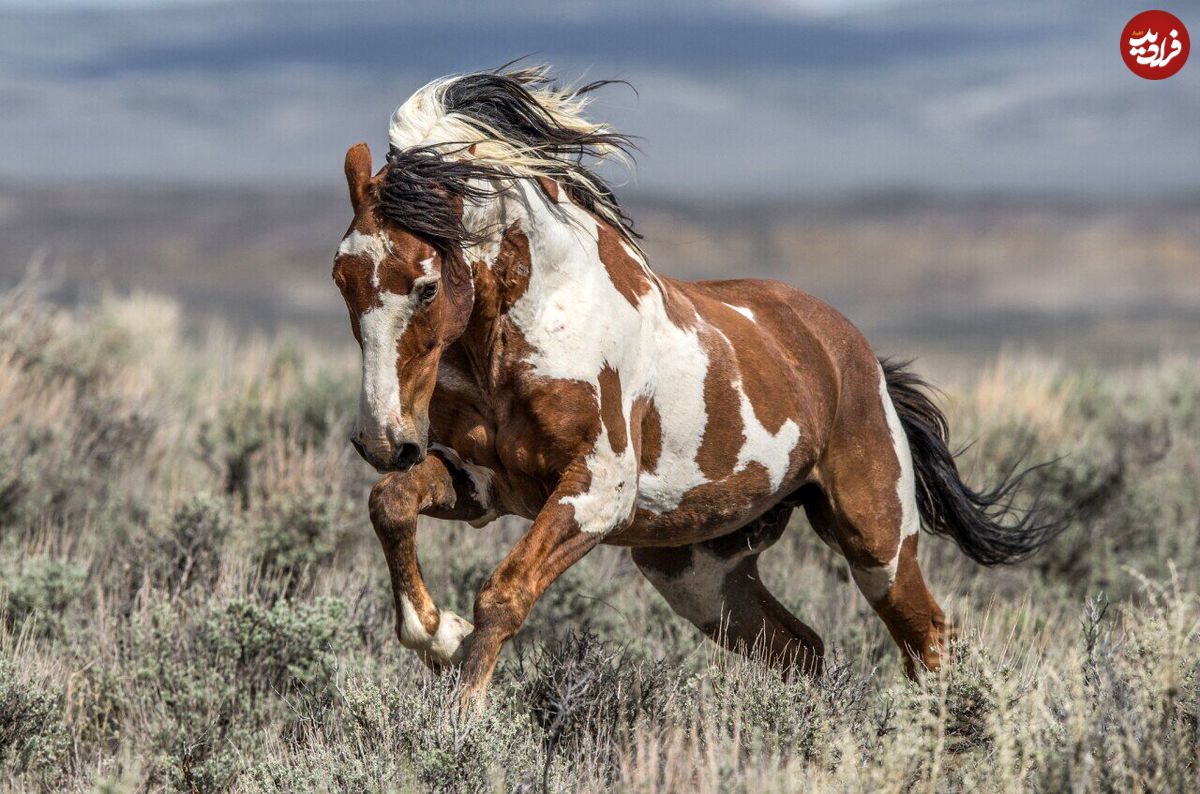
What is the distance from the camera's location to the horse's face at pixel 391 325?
14.1 ft

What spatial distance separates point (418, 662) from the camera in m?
5.94

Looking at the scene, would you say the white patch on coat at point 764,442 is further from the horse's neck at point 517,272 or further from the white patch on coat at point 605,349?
the horse's neck at point 517,272

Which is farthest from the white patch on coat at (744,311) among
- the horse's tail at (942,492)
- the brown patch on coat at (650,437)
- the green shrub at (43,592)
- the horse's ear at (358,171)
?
the green shrub at (43,592)

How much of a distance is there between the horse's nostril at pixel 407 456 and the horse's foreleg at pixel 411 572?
0.35 m

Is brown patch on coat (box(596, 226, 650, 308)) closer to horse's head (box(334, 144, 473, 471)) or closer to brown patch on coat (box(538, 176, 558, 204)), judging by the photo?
Result: brown patch on coat (box(538, 176, 558, 204))

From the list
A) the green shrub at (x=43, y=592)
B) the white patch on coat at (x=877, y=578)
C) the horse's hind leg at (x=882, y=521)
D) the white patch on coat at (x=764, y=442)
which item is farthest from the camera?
the green shrub at (x=43, y=592)

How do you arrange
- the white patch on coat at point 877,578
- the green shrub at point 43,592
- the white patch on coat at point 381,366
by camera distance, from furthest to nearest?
the green shrub at point 43,592 → the white patch on coat at point 877,578 → the white patch on coat at point 381,366

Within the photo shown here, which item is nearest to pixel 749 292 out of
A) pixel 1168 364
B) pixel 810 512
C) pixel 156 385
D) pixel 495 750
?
pixel 810 512

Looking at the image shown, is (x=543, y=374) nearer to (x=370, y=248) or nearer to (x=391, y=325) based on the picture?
(x=391, y=325)

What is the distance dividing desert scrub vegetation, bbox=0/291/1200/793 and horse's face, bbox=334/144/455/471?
785mm

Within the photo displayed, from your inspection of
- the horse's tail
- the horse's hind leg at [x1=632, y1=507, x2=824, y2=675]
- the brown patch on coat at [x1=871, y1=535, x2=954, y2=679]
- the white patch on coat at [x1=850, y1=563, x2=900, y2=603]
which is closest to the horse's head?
the horse's hind leg at [x1=632, y1=507, x2=824, y2=675]

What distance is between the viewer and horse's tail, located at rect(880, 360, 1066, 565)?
6.48 metres

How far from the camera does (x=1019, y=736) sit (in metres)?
4.24

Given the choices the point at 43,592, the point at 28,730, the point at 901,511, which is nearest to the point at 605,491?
the point at 901,511
